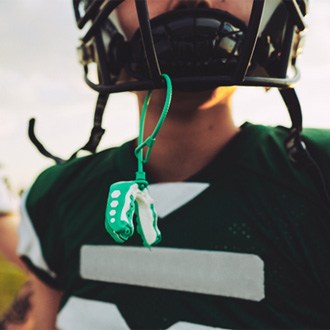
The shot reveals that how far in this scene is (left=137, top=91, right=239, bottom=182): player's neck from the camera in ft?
3.60

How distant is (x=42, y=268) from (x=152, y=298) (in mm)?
389

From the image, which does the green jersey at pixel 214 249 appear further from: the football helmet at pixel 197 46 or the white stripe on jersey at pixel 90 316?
the football helmet at pixel 197 46

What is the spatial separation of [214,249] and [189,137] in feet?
0.87

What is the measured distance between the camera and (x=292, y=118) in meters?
1.05

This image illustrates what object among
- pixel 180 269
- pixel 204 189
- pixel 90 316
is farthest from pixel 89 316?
pixel 204 189

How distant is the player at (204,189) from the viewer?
36.4 inches

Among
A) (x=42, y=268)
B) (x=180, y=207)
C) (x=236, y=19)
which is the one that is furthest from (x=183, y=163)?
(x=42, y=268)

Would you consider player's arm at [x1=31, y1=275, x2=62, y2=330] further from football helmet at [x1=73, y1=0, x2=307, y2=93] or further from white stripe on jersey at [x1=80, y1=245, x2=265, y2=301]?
football helmet at [x1=73, y1=0, x2=307, y2=93]

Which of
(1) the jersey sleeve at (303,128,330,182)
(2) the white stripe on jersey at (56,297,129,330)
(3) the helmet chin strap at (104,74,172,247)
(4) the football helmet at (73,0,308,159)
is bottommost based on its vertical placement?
(2) the white stripe on jersey at (56,297,129,330)

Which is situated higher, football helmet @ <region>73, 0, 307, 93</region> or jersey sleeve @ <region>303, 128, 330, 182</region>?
football helmet @ <region>73, 0, 307, 93</region>

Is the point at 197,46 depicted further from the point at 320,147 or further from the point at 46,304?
the point at 46,304

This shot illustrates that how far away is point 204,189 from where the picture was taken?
1.09 m

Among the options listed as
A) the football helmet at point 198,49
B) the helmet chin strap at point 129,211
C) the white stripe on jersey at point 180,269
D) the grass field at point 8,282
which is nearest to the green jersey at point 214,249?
the white stripe on jersey at point 180,269

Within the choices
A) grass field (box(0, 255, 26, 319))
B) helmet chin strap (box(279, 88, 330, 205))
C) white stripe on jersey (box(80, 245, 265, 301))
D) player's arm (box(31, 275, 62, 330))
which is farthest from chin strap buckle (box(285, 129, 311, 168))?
grass field (box(0, 255, 26, 319))
